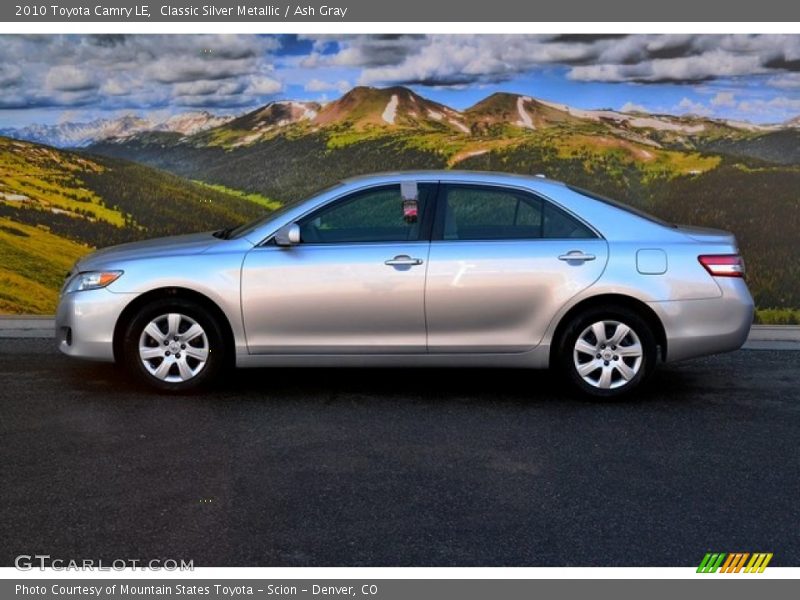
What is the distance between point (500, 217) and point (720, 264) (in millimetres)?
1463

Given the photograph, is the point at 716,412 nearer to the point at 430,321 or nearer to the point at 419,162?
the point at 430,321

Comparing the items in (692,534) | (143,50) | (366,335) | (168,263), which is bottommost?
(692,534)

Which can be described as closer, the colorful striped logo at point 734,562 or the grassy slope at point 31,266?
the colorful striped logo at point 734,562

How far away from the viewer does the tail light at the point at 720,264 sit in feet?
22.8

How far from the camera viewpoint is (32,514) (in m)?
4.80

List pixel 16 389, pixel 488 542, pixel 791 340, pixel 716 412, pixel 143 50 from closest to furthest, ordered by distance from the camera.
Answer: pixel 488 542 < pixel 716 412 < pixel 16 389 < pixel 791 340 < pixel 143 50

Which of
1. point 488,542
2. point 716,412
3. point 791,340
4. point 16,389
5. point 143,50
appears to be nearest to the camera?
point 488,542

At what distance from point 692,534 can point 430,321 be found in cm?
266

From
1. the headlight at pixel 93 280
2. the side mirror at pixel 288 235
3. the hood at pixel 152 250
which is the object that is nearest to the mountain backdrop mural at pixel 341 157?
the hood at pixel 152 250

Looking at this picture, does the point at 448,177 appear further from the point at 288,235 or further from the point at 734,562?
the point at 734,562

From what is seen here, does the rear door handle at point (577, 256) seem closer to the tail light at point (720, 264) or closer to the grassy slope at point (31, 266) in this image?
the tail light at point (720, 264)

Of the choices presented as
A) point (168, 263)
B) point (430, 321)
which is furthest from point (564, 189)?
A: point (168, 263)

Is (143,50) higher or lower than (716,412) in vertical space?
higher

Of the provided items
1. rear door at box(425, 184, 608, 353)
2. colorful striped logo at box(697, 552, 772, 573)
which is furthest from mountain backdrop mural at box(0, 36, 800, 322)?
colorful striped logo at box(697, 552, 772, 573)
